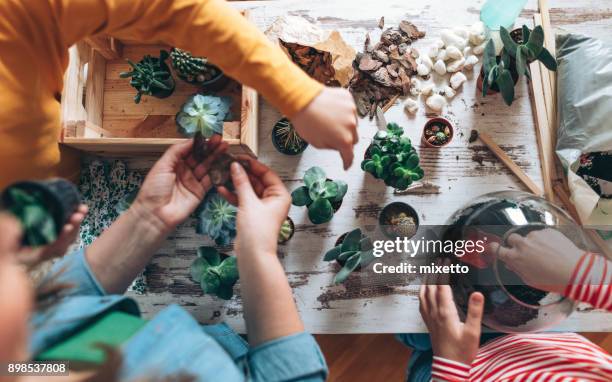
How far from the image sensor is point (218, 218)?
0.88 meters

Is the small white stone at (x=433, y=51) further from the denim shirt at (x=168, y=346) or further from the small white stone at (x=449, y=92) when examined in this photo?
the denim shirt at (x=168, y=346)

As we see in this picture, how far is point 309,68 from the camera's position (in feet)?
3.22

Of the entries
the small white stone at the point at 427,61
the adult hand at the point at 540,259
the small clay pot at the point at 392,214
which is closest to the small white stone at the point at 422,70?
the small white stone at the point at 427,61

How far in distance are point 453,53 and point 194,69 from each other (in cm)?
55

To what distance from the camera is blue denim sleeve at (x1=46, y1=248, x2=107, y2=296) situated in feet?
2.31

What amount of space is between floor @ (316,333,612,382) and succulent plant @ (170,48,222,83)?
0.83 m

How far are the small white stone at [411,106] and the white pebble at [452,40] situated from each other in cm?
14

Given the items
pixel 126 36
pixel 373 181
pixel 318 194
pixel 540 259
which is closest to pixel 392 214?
pixel 373 181

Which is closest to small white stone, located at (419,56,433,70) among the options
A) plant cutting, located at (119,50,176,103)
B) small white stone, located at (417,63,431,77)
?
small white stone, located at (417,63,431,77)

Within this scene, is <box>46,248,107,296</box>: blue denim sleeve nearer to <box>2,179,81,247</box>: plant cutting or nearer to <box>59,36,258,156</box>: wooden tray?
<box>2,179,81,247</box>: plant cutting

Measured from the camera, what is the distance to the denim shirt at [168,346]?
59 centimetres

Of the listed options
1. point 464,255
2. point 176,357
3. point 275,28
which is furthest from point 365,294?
point 275,28

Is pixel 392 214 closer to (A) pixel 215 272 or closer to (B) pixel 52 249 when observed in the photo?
(A) pixel 215 272

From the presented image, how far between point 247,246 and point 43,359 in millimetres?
305
